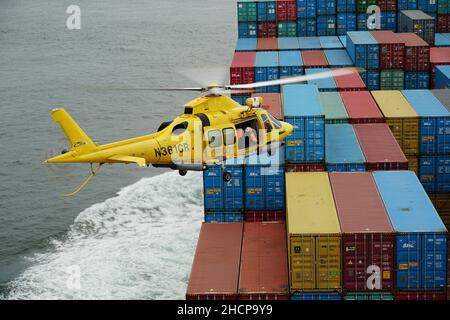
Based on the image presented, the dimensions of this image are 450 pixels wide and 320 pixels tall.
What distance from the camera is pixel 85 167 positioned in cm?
5778

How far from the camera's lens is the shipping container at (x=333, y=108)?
115 ft

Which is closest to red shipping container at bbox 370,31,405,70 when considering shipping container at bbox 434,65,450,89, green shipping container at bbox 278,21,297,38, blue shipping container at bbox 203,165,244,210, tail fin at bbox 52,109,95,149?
shipping container at bbox 434,65,450,89

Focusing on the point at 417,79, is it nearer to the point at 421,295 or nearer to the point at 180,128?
the point at 421,295

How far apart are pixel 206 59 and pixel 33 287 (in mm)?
46087

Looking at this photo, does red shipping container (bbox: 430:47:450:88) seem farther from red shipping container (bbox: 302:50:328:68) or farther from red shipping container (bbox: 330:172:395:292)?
red shipping container (bbox: 330:172:395:292)

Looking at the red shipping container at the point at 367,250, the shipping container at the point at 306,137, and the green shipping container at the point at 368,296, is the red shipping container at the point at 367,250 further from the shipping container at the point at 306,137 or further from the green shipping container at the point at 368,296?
the shipping container at the point at 306,137

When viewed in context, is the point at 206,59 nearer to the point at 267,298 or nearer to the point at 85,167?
the point at 85,167

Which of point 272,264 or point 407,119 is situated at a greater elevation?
point 407,119

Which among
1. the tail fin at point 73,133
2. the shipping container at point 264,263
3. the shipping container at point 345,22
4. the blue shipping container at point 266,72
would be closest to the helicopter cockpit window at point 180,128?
the tail fin at point 73,133

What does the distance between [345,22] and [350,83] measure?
20.6 metres

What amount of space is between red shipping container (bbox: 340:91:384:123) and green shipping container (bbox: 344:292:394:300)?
12532 millimetres

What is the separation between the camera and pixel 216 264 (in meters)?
27.7

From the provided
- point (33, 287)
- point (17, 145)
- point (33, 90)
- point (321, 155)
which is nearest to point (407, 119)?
point (321, 155)

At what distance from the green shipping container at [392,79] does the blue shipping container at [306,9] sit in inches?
598
